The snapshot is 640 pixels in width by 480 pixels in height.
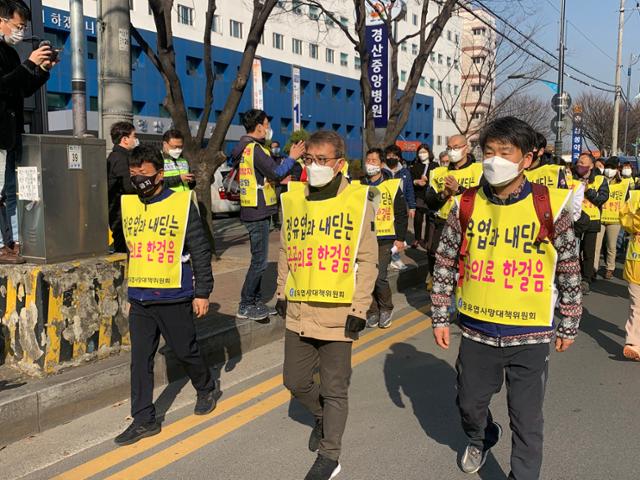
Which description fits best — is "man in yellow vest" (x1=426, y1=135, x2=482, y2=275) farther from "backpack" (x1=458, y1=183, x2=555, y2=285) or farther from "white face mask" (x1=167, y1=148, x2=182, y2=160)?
"backpack" (x1=458, y1=183, x2=555, y2=285)

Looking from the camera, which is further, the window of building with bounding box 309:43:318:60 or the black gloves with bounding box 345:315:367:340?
the window of building with bounding box 309:43:318:60

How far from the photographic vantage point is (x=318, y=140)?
3.77 meters

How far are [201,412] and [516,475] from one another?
7.47ft

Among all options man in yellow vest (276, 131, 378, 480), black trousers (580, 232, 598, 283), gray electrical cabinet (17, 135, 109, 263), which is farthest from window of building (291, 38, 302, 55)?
man in yellow vest (276, 131, 378, 480)

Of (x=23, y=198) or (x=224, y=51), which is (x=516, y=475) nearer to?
(x=23, y=198)

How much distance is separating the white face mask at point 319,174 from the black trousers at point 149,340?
1.27m

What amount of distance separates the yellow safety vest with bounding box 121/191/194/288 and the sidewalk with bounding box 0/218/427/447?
87cm

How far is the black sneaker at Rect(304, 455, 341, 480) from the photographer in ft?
11.7

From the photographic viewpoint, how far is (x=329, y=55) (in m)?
54.9

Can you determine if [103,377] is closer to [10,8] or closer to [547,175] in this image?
[10,8]

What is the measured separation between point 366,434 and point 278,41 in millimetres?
47231

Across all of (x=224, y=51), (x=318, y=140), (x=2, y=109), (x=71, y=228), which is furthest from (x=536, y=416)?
(x=224, y=51)

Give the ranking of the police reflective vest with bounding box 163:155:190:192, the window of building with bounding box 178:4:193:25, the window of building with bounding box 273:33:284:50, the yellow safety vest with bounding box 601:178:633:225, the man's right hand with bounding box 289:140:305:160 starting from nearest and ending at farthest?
the man's right hand with bounding box 289:140:305:160 < the police reflective vest with bounding box 163:155:190:192 < the yellow safety vest with bounding box 601:178:633:225 < the window of building with bounding box 178:4:193:25 < the window of building with bounding box 273:33:284:50

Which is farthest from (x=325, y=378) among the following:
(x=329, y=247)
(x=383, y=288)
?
(x=383, y=288)
